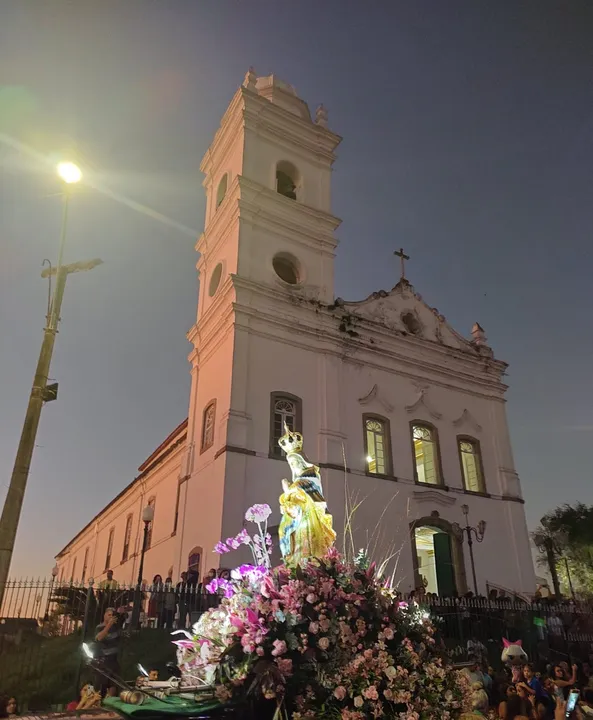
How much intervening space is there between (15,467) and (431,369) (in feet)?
53.7

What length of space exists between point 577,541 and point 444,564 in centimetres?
1629

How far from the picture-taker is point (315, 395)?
1875 cm

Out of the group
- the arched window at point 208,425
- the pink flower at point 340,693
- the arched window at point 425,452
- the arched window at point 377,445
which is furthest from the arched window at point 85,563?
the pink flower at point 340,693

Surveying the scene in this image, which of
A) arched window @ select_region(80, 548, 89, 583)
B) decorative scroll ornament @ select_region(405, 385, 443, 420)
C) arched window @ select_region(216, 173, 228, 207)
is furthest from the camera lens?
arched window @ select_region(80, 548, 89, 583)

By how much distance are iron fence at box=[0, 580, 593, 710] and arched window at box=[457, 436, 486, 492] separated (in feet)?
14.5

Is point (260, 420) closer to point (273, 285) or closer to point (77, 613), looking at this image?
point (273, 285)

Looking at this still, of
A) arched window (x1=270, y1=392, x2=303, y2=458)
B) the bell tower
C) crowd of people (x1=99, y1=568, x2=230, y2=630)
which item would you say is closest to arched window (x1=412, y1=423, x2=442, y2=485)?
arched window (x1=270, y1=392, x2=303, y2=458)

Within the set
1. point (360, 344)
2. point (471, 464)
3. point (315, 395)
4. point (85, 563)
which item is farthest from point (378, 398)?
point (85, 563)

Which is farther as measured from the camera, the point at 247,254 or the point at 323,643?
the point at 247,254

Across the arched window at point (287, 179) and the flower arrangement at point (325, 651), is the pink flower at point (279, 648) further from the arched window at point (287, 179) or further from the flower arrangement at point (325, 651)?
the arched window at point (287, 179)

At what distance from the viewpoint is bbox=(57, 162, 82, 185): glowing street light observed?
9.05m

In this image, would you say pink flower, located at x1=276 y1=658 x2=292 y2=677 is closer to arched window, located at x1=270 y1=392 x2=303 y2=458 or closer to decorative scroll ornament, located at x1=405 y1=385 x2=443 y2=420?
arched window, located at x1=270 y1=392 x2=303 y2=458

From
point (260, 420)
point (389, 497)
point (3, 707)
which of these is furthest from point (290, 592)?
point (389, 497)

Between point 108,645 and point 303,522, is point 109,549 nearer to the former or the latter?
point 108,645
